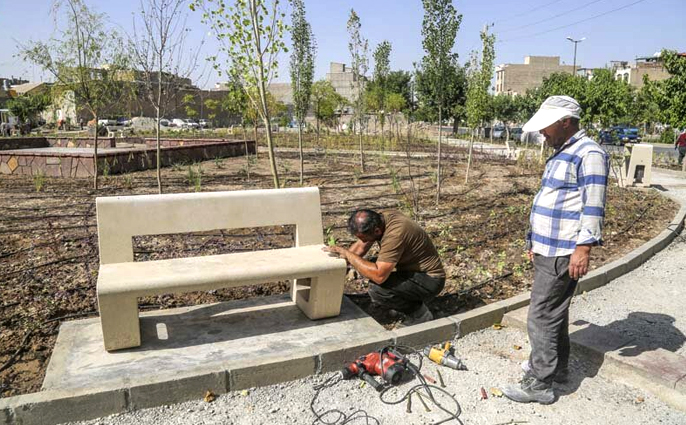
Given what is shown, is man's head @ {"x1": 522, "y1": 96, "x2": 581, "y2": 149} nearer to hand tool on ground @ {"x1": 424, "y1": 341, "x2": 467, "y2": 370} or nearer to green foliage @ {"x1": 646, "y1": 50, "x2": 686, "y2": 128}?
hand tool on ground @ {"x1": 424, "y1": 341, "x2": 467, "y2": 370}

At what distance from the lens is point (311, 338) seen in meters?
3.85

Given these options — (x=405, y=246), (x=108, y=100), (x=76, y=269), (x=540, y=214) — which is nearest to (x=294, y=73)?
(x=108, y=100)

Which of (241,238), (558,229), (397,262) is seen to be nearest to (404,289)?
(397,262)

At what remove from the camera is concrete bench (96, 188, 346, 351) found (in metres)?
3.40

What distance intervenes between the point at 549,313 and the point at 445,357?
0.84m

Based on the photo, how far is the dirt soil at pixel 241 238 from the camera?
4.20 meters

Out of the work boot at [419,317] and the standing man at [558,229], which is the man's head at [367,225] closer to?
the work boot at [419,317]

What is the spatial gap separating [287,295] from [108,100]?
334 inches

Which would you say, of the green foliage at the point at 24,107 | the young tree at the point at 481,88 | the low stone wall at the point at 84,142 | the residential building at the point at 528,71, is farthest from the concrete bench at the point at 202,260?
the residential building at the point at 528,71

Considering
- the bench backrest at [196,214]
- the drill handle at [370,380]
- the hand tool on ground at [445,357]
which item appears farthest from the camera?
the bench backrest at [196,214]

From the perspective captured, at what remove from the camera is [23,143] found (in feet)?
74.8

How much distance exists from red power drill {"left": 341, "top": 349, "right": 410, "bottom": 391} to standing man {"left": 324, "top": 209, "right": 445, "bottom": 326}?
610 mm

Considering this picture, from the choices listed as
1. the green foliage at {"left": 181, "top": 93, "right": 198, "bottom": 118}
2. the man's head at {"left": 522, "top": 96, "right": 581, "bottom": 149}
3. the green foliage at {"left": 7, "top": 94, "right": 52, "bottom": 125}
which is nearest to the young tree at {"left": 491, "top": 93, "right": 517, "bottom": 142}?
the green foliage at {"left": 181, "top": 93, "right": 198, "bottom": 118}

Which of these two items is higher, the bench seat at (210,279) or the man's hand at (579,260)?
the man's hand at (579,260)
